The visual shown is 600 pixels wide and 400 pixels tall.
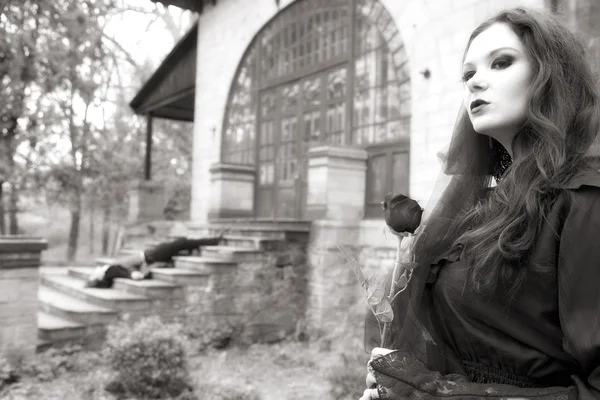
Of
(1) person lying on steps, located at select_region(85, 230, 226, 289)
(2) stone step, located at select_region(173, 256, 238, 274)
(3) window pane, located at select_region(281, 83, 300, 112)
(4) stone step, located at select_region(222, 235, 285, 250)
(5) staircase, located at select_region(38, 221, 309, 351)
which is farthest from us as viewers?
(3) window pane, located at select_region(281, 83, 300, 112)

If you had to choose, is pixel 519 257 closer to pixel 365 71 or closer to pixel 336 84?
pixel 365 71

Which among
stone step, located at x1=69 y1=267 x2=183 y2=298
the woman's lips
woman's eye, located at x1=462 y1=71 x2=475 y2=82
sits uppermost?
woman's eye, located at x1=462 y1=71 x2=475 y2=82

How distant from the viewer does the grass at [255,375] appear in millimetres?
5160

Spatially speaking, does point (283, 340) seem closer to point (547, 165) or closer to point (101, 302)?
point (101, 302)

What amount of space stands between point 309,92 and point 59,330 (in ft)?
18.3

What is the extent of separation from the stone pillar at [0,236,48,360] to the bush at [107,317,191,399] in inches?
46.5

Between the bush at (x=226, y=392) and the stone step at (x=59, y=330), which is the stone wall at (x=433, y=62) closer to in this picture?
the bush at (x=226, y=392)

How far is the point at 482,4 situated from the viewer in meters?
6.51

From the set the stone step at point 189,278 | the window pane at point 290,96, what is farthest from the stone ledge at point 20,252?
the window pane at point 290,96

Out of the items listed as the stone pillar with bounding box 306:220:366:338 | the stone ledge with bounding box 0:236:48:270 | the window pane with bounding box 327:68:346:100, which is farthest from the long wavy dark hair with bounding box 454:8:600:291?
the window pane with bounding box 327:68:346:100

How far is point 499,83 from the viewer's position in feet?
3.88

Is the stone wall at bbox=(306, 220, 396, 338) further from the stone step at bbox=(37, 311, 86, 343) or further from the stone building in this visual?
the stone step at bbox=(37, 311, 86, 343)

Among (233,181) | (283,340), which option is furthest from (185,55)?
(283,340)

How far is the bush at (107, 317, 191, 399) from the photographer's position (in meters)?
5.09
